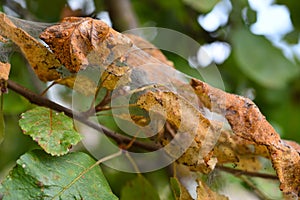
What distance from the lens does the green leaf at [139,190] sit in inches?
44.2

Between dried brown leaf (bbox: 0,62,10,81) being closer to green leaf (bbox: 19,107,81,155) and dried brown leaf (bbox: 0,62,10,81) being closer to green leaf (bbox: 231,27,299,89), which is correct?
green leaf (bbox: 19,107,81,155)

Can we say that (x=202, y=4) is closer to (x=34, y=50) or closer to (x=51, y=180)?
(x=34, y=50)

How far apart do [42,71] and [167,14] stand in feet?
3.58

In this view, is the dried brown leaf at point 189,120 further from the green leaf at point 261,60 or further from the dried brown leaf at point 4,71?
the green leaf at point 261,60

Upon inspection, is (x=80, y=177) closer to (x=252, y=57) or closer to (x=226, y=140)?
(x=226, y=140)

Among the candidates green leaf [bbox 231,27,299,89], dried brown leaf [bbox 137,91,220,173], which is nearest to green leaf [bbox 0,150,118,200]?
dried brown leaf [bbox 137,91,220,173]

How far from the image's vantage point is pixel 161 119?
0.96 metres

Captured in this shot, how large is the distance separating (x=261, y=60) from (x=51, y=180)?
1299 mm

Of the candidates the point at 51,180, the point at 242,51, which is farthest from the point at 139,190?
the point at 242,51

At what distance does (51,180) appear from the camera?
2.71 ft

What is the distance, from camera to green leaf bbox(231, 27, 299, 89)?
1.90 meters

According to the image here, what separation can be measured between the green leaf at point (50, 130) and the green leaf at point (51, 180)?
0.03 m

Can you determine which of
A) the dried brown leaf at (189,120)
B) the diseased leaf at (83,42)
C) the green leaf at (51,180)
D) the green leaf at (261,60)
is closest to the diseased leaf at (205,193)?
the dried brown leaf at (189,120)

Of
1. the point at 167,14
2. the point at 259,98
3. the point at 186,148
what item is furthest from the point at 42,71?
the point at 259,98
